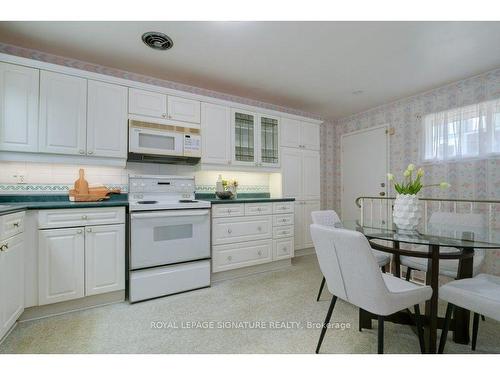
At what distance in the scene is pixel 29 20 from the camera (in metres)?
2.01

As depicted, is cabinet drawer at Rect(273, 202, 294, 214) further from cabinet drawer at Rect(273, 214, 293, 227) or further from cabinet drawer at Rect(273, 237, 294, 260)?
cabinet drawer at Rect(273, 237, 294, 260)

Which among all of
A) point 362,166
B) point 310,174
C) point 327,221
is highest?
point 362,166

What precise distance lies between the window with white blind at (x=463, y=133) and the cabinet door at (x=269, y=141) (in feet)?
6.91

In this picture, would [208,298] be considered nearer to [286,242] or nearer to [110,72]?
[286,242]

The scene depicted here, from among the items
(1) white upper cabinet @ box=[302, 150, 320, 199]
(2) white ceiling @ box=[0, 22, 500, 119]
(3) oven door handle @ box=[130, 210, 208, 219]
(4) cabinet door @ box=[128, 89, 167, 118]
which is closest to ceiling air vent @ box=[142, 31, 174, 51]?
(2) white ceiling @ box=[0, 22, 500, 119]

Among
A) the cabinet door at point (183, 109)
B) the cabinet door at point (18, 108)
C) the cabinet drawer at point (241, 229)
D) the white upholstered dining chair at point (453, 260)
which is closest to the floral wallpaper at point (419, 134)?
the white upholstered dining chair at point (453, 260)

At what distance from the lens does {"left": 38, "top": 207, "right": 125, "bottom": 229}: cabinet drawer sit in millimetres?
1960

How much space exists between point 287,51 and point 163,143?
64.6 inches

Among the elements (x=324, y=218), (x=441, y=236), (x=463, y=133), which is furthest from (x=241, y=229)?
(x=463, y=133)

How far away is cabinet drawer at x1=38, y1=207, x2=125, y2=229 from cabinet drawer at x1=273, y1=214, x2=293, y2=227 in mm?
1788

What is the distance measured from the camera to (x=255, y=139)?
342cm

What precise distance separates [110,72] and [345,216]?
14.2 ft

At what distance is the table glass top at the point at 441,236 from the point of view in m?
1.41

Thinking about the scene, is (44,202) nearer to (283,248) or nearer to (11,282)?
(11,282)
